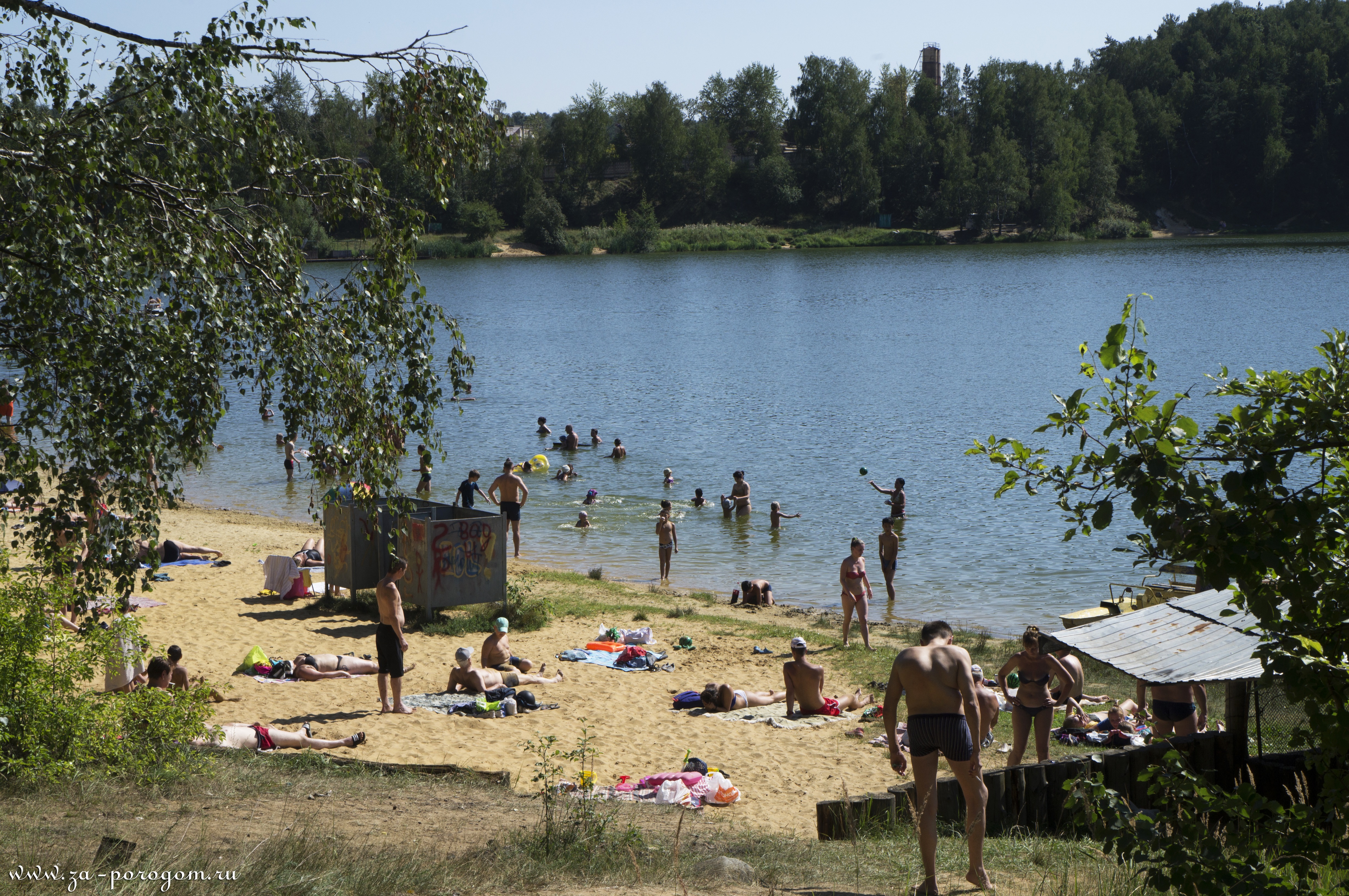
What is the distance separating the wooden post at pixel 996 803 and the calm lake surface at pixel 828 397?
10411mm

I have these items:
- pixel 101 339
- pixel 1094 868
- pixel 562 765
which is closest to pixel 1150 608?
pixel 1094 868

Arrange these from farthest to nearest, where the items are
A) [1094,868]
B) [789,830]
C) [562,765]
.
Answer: [562,765], [789,830], [1094,868]

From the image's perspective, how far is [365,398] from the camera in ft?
22.4

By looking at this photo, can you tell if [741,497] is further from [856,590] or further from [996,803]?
[996,803]

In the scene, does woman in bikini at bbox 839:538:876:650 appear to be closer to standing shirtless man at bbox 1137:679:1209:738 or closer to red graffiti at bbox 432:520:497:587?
red graffiti at bbox 432:520:497:587

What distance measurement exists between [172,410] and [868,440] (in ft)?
96.9

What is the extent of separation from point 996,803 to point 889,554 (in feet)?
35.2

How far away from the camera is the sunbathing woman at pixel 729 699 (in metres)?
12.2

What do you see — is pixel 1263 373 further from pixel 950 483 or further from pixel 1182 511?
pixel 950 483

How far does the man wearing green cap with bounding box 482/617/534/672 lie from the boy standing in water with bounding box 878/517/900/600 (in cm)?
694

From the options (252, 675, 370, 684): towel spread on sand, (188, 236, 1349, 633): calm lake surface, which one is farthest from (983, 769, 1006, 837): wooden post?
(188, 236, 1349, 633): calm lake surface

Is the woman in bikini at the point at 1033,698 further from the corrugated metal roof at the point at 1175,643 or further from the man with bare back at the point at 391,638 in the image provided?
the man with bare back at the point at 391,638

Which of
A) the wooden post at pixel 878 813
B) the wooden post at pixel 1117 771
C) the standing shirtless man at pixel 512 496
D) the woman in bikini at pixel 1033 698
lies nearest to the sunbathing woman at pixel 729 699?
the woman in bikini at pixel 1033 698

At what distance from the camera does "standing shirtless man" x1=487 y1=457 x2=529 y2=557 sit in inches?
855
